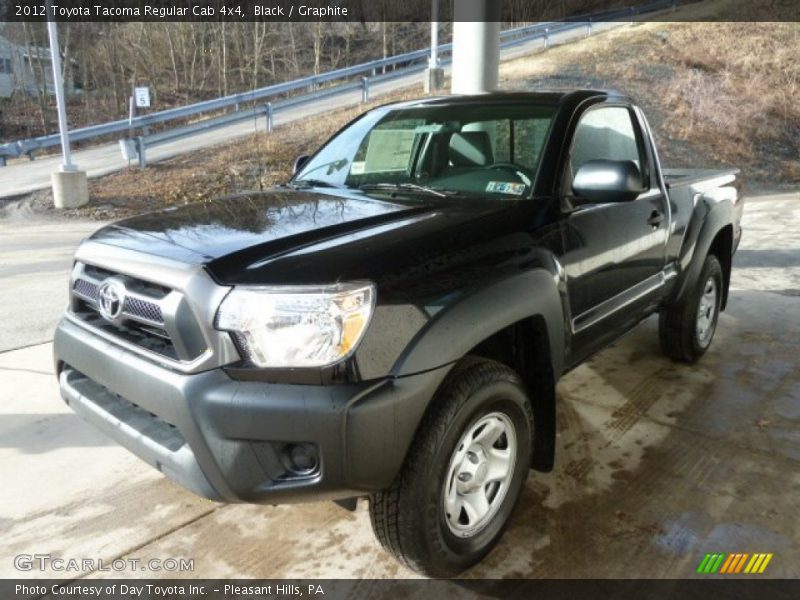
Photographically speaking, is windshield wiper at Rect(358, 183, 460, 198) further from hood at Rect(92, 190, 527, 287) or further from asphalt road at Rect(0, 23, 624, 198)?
asphalt road at Rect(0, 23, 624, 198)

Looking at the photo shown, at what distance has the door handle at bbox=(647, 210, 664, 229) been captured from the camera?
3.59 meters

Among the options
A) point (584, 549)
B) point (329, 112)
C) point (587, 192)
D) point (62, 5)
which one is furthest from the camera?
point (62, 5)

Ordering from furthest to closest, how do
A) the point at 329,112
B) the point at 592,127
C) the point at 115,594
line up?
1. the point at 329,112
2. the point at 592,127
3. the point at 115,594

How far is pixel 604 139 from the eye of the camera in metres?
3.48

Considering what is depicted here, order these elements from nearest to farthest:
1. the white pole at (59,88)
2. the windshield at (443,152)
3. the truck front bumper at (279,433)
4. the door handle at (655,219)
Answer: the truck front bumper at (279,433)
the windshield at (443,152)
the door handle at (655,219)
the white pole at (59,88)

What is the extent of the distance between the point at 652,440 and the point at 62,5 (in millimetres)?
34341

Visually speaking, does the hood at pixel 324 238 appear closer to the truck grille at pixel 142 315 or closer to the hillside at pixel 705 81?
the truck grille at pixel 142 315

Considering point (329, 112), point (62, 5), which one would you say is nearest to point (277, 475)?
point (329, 112)

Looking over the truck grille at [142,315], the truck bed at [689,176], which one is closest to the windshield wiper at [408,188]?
the truck grille at [142,315]

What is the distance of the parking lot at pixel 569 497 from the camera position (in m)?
2.53

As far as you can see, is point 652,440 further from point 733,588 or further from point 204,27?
point 204,27

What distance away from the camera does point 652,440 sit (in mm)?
3439

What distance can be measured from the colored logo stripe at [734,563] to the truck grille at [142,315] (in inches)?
80.4

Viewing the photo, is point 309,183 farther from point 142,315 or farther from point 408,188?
point 142,315
